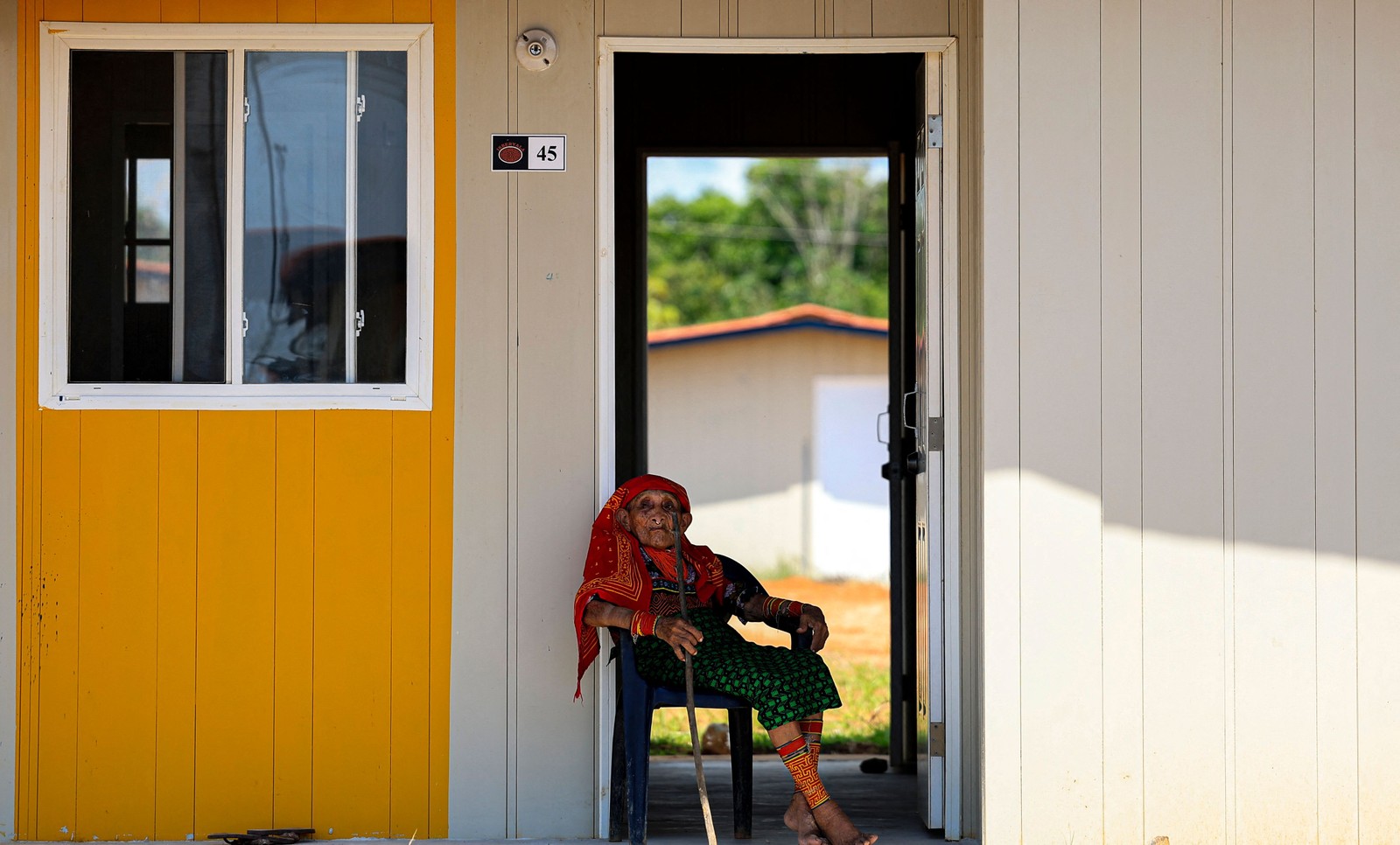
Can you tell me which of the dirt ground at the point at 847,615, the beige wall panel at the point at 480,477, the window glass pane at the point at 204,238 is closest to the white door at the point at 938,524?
the beige wall panel at the point at 480,477

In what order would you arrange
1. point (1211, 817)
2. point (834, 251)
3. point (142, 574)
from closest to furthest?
point (1211, 817) < point (142, 574) < point (834, 251)

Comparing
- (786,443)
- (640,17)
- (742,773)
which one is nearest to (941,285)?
(640,17)

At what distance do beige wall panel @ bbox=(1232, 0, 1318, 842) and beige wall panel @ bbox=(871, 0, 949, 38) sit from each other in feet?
2.83

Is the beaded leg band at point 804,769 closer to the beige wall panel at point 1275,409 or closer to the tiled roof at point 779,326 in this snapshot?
the beige wall panel at point 1275,409

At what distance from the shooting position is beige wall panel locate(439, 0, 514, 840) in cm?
379

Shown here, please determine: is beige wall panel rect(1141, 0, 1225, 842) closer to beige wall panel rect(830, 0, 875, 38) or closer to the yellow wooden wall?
beige wall panel rect(830, 0, 875, 38)

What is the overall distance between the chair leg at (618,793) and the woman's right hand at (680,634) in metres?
0.44

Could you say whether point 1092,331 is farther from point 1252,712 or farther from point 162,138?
point 162,138

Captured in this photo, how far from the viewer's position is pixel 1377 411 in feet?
10.6

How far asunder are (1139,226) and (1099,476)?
1.92 ft

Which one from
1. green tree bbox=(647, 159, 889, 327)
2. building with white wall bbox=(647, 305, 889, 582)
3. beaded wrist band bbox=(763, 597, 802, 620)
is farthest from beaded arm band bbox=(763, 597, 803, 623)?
green tree bbox=(647, 159, 889, 327)

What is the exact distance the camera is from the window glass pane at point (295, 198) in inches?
150

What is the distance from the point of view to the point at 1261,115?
3.24 metres

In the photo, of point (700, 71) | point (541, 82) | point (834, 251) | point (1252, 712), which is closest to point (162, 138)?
point (541, 82)
